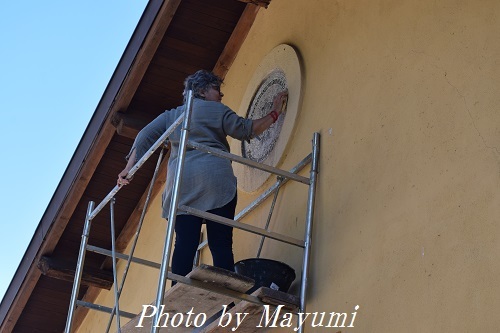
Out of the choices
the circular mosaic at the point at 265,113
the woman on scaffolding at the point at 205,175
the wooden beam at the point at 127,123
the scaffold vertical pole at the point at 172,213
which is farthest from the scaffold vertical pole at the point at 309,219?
the wooden beam at the point at 127,123

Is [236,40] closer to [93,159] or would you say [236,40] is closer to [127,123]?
[127,123]

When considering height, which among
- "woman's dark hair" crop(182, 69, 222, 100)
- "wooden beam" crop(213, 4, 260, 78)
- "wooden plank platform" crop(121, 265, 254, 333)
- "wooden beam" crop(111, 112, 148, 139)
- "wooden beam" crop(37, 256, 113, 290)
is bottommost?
"wooden plank platform" crop(121, 265, 254, 333)

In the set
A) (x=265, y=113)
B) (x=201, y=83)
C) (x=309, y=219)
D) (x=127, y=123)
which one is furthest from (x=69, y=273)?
(x=309, y=219)

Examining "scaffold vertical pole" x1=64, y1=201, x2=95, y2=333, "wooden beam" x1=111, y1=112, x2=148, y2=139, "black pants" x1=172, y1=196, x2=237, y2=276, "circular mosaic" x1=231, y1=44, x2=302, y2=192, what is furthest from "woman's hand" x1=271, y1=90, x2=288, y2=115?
"wooden beam" x1=111, y1=112, x2=148, y2=139

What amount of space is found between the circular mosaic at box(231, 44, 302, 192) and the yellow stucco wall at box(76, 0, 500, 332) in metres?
0.11

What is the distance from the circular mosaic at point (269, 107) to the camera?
599 cm

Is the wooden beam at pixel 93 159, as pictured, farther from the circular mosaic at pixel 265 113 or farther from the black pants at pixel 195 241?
the black pants at pixel 195 241

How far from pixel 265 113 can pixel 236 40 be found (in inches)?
57.4

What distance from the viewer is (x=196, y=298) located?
489 cm

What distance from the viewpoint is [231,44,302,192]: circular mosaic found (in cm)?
599

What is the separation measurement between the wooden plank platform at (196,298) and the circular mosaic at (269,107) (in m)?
1.20

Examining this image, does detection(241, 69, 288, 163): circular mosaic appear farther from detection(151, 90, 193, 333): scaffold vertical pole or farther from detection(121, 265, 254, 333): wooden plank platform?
detection(121, 265, 254, 333): wooden plank platform

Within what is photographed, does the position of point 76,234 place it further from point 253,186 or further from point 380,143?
point 380,143

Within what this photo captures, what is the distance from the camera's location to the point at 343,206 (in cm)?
502
